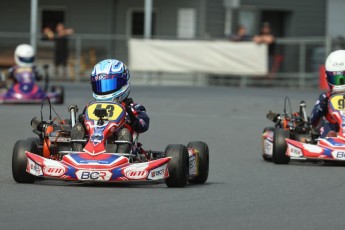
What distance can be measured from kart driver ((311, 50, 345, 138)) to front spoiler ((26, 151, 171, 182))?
415 cm

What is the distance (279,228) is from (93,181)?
300 cm

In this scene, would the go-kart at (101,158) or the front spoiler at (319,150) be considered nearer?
the go-kart at (101,158)

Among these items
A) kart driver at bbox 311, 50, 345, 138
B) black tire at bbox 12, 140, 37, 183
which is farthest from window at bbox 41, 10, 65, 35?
black tire at bbox 12, 140, 37, 183

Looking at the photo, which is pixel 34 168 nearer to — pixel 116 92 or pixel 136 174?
pixel 136 174

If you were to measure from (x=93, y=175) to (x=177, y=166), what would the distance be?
2.46ft

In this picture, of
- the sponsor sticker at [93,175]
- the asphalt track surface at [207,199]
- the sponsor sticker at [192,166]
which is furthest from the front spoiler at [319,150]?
the sponsor sticker at [93,175]

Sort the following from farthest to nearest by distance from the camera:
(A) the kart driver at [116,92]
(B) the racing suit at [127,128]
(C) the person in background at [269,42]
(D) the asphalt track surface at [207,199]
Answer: (C) the person in background at [269,42] → (A) the kart driver at [116,92] → (B) the racing suit at [127,128] → (D) the asphalt track surface at [207,199]

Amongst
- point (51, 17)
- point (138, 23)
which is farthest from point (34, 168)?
point (51, 17)

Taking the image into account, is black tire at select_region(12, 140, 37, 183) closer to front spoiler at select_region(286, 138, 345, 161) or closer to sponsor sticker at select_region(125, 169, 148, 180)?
sponsor sticker at select_region(125, 169, 148, 180)

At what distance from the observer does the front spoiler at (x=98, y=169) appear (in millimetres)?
9898

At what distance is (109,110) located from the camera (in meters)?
10.6

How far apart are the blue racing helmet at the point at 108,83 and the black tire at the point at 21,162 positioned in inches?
35.2

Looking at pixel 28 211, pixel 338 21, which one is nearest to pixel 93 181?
pixel 28 211

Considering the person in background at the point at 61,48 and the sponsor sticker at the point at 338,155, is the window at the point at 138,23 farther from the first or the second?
the sponsor sticker at the point at 338,155
